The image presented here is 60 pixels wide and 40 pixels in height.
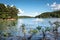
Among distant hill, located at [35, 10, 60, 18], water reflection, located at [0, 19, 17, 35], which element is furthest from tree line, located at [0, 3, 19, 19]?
distant hill, located at [35, 10, 60, 18]

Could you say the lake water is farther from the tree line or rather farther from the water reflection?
the tree line

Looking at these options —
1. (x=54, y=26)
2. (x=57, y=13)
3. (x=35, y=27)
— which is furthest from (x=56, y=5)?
(x=35, y=27)

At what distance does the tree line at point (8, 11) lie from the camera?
306 centimetres

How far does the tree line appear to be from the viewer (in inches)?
121

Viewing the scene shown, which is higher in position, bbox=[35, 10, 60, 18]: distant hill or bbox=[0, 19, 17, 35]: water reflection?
bbox=[35, 10, 60, 18]: distant hill

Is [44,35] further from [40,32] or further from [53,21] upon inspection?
[53,21]

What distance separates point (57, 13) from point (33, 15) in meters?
0.49

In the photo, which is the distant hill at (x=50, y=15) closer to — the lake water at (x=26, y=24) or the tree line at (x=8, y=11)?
the lake water at (x=26, y=24)

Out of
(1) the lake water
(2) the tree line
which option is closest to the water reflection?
(1) the lake water

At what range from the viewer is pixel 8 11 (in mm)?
→ 3166

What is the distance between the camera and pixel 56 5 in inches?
117

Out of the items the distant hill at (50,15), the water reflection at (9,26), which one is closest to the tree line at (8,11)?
the water reflection at (9,26)

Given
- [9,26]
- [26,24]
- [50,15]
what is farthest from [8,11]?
[50,15]

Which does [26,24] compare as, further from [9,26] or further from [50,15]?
[50,15]
